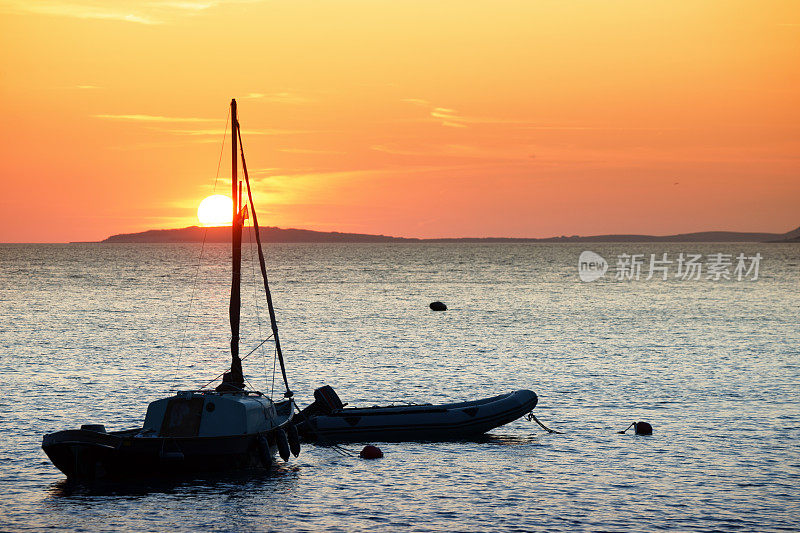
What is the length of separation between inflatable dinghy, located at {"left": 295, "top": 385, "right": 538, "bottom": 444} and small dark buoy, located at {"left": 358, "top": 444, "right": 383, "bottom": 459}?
2.32 meters

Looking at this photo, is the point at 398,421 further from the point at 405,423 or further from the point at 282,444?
the point at 282,444

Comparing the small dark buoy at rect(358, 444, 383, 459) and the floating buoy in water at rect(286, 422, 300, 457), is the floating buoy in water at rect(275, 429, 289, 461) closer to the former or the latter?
the floating buoy in water at rect(286, 422, 300, 457)

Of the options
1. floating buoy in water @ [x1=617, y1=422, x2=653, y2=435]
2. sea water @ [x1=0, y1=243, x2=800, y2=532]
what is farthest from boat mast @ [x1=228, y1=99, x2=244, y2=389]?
floating buoy in water @ [x1=617, y1=422, x2=653, y2=435]

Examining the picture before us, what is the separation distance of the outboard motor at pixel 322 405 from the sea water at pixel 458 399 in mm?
2927

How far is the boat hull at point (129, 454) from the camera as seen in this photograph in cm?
3148

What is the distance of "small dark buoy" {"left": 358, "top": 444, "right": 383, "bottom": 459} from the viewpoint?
119ft

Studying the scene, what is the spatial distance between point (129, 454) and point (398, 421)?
11579mm

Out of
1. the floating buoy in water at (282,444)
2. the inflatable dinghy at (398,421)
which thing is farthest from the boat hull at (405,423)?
the floating buoy in water at (282,444)

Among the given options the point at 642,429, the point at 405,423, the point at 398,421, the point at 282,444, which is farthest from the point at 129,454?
the point at 642,429

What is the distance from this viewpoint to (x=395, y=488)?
31781 mm

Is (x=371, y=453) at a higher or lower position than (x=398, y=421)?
lower

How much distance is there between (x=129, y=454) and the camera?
1250 inches

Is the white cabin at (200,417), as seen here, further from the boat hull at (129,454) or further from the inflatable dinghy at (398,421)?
the inflatable dinghy at (398,421)

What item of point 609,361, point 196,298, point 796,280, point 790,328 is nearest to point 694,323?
point 790,328
